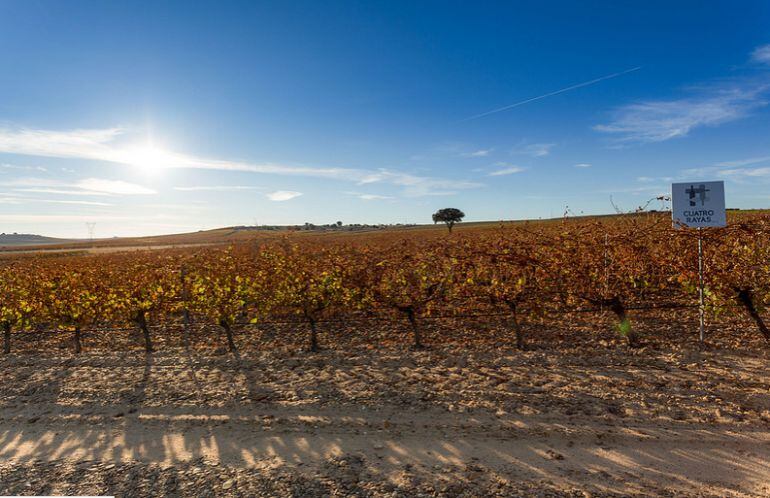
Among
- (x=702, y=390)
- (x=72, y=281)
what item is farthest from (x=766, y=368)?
(x=72, y=281)

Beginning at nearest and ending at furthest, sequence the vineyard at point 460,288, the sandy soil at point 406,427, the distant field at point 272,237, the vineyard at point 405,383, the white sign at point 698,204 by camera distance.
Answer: the sandy soil at point 406,427, the vineyard at point 405,383, the white sign at point 698,204, the vineyard at point 460,288, the distant field at point 272,237

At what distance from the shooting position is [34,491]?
4.80 m

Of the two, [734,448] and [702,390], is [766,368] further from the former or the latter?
[734,448]

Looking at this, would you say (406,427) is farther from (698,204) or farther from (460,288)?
(698,204)

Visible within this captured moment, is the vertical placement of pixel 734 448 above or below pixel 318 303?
below

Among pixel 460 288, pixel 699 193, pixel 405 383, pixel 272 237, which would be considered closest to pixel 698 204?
pixel 699 193

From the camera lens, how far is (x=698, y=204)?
8531mm

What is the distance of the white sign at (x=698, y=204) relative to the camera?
8.40m

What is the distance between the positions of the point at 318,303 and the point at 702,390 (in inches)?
302

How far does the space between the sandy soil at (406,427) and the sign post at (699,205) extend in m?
2.64

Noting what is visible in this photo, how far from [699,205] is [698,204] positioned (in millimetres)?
30

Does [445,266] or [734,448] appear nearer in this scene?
[734,448]

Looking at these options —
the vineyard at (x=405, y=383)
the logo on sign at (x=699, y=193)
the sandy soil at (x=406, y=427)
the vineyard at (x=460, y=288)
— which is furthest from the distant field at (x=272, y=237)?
the sandy soil at (x=406, y=427)

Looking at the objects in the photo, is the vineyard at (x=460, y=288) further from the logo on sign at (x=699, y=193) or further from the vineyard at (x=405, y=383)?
the logo on sign at (x=699, y=193)
